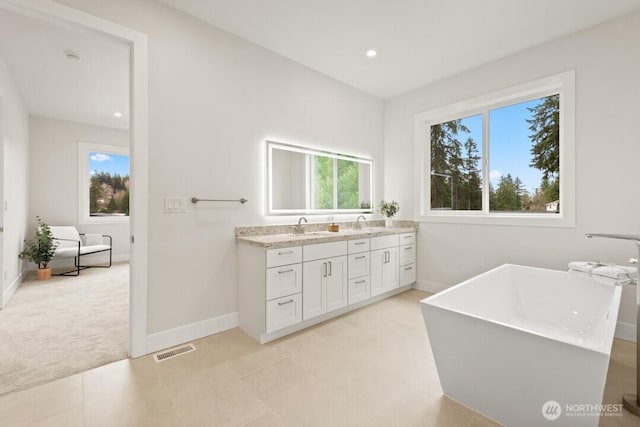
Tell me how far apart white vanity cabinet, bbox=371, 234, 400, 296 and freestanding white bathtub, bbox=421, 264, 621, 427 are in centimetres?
120

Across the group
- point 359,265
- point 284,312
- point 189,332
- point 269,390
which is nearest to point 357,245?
point 359,265

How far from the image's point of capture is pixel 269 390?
179 cm

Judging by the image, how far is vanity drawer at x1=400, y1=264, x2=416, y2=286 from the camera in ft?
12.1

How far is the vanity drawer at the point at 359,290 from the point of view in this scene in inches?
119

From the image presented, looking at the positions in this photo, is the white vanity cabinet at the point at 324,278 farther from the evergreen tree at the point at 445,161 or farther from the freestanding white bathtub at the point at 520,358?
the evergreen tree at the point at 445,161

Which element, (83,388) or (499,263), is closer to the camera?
(83,388)

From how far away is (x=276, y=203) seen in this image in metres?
3.08

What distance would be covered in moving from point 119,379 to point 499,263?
143 inches

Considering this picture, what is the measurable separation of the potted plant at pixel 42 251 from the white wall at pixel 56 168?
24.9 inches

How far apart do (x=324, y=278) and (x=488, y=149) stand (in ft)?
8.27

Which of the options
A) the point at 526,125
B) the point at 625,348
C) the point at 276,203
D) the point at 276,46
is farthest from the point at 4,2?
the point at 625,348

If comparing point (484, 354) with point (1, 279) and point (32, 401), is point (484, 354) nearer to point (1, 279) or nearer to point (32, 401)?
point (32, 401)

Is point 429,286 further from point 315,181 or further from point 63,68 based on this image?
point 63,68
